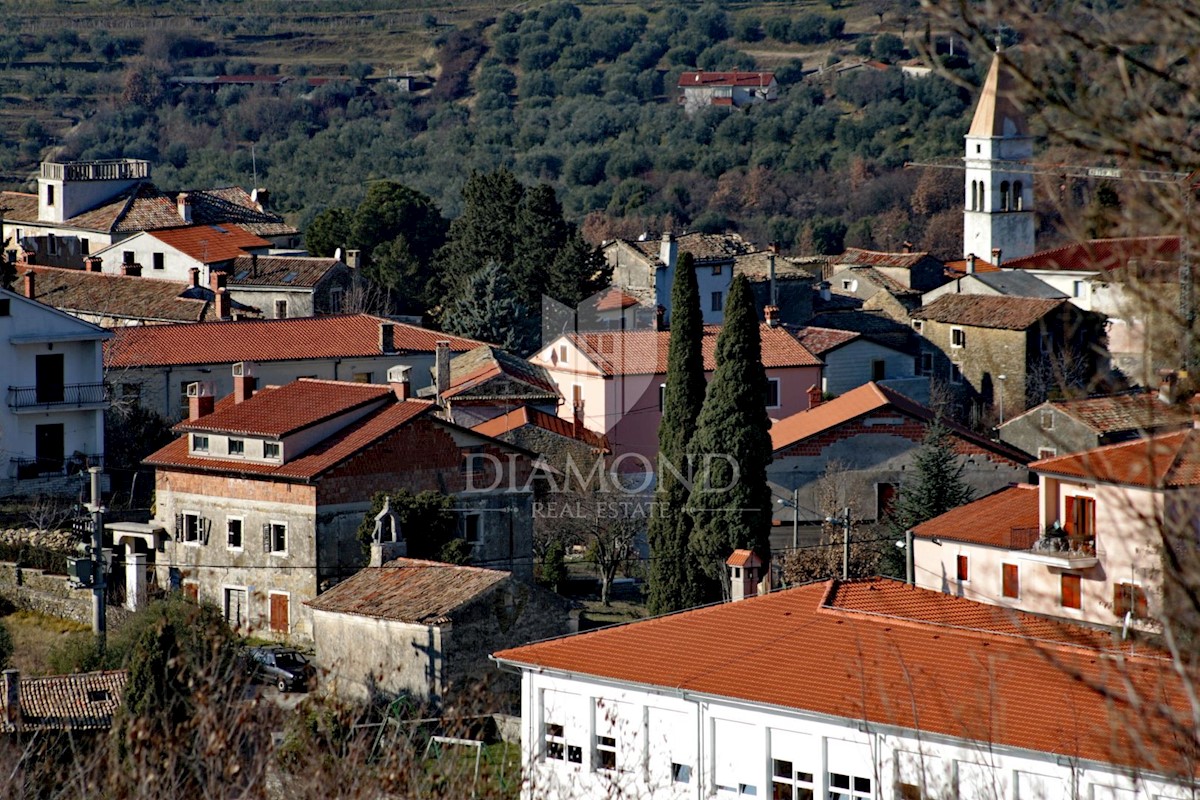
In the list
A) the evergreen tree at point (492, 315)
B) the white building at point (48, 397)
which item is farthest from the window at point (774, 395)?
the white building at point (48, 397)

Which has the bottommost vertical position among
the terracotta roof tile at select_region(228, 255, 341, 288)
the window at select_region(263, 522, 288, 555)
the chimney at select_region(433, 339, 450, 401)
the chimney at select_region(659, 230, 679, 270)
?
the window at select_region(263, 522, 288, 555)

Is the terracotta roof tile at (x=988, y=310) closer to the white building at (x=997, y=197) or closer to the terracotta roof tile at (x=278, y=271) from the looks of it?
the terracotta roof tile at (x=278, y=271)

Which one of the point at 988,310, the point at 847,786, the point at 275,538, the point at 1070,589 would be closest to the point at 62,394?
the point at 275,538

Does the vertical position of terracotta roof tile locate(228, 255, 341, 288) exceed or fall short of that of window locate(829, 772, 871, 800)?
it exceeds it

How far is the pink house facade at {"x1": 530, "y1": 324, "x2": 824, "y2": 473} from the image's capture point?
4384 centimetres

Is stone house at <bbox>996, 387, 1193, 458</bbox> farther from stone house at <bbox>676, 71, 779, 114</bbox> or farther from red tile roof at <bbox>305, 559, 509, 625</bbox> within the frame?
stone house at <bbox>676, 71, 779, 114</bbox>

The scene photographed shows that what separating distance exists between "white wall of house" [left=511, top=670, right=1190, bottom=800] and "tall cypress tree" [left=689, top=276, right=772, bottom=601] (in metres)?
10.4

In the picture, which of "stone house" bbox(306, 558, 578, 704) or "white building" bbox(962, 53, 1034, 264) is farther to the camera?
"white building" bbox(962, 53, 1034, 264)

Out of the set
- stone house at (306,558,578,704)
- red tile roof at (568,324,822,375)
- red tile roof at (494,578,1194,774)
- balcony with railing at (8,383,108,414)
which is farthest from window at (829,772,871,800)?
red tile roof at (568,324,822,375)

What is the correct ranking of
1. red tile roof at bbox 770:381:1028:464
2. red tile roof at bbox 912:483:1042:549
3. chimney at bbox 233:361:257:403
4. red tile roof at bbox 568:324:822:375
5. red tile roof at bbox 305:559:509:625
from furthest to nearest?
red tile roof at bbox 568:324:822:375 < red tile roof at bbox 770:381:1028:464 < chimney at bbox 233:361:257:403 < red tile roof at bbox 912:483:1042:549 < red tile roof at bbox 305:559:509:625

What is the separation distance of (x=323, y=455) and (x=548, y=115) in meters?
93.6

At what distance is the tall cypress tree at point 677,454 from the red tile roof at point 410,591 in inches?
202

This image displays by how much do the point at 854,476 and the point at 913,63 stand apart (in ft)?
285

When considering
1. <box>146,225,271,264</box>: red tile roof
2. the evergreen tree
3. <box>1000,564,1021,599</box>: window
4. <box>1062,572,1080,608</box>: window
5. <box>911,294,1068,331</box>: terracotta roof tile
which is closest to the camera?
<box>1062,572,1080,608</box>: window
